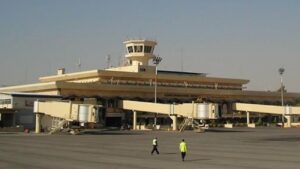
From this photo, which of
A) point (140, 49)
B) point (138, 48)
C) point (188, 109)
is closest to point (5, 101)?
point (188, 109)

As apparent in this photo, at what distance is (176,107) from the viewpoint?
295 feet

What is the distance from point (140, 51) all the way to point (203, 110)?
2014 inches

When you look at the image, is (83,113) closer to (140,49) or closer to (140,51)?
(140,51)

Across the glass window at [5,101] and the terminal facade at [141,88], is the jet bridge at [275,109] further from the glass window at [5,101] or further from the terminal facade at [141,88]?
the glass window at [5,101]

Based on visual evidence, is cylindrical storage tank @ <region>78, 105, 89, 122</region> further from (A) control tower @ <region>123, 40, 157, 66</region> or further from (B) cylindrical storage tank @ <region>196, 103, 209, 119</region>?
(A) control tower @ <region>123, 40, 157, 66</region>

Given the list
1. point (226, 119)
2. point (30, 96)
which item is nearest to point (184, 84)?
point (226, 119)

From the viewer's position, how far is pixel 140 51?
5182 inches

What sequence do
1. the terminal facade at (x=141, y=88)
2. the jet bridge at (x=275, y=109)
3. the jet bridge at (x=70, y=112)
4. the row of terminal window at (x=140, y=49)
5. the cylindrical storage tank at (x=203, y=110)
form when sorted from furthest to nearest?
1. the row of terminal window at (x=140, y=49)
2. the terminal facade at (x=141, y=88)
3. the jet bridge at (x=275, y=109)
4. the cylindrical storage tank at (x=203, y=110)
5. the jet bridge at (x=70, y=112)

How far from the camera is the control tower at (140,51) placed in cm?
13075

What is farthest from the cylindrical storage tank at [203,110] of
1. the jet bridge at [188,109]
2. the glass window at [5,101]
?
the glass window at [5,101]

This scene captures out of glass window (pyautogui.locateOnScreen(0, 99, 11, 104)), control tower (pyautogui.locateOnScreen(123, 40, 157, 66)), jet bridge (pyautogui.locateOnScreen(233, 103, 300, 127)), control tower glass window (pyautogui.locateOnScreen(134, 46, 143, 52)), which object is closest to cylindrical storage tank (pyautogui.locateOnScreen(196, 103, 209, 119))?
jet bridge (pyautogui.locateOnScreen(233, 103, 300, 127))

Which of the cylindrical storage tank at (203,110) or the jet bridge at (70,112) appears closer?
the jet bridge at (70,112)

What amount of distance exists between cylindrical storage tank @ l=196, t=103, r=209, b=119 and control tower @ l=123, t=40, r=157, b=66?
48102 millimetres

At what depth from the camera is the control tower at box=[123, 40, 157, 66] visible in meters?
131
